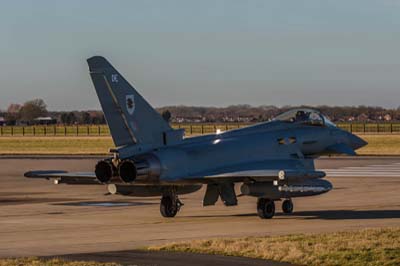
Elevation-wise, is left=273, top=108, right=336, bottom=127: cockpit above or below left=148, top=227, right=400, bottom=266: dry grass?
above

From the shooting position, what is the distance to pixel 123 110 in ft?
78.8

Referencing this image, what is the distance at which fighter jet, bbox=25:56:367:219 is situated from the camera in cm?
2364

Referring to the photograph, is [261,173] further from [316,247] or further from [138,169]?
[316,247]

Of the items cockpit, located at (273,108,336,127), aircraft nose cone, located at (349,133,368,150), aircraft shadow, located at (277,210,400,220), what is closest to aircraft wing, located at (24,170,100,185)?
aircraft shadow, located at (277,210,400,220)

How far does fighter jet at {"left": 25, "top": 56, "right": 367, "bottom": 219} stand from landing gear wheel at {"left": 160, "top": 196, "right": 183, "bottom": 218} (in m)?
0.03

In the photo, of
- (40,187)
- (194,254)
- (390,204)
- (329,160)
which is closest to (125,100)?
(194,254)

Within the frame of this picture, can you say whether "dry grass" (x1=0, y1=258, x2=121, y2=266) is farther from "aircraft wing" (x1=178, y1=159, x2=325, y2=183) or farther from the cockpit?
the cockpit

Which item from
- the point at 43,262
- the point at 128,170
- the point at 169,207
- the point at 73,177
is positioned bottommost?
the point at 43,262


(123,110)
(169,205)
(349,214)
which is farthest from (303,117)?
(123,110)

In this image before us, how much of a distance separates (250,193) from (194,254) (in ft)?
23.7

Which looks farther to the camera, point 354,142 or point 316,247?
point 354,142

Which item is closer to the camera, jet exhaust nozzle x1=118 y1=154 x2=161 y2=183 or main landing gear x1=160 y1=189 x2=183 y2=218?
jet exhaust nozzle x1=118 y1=154 x2=161 y2=183

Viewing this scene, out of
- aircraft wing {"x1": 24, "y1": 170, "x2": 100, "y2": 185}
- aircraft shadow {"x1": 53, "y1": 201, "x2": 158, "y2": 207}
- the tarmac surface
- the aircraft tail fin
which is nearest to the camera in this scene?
the tarmac surface

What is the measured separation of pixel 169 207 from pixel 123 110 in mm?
3083
